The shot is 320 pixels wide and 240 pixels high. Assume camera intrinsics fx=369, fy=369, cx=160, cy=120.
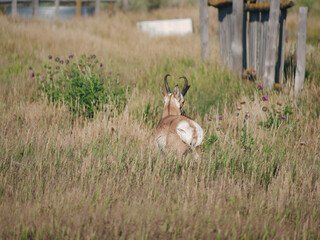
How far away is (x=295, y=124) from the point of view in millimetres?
4980

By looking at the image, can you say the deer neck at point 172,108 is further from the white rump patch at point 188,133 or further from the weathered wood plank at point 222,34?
the weathered wood plank at point 222,34

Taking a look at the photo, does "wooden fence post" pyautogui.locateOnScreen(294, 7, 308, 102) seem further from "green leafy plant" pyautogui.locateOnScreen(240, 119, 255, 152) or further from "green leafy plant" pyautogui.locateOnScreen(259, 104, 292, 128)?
"green leafy plant" pyautogui.locateOnScreen(240, 119, 255, 152)

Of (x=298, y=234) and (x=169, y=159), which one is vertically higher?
(x=169, y=159)

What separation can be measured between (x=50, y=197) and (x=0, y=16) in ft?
34.9

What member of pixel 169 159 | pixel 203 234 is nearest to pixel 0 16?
pixel 169 159

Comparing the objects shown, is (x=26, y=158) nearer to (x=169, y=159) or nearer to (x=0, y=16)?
(x=169, y=159)

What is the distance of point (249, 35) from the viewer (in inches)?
272

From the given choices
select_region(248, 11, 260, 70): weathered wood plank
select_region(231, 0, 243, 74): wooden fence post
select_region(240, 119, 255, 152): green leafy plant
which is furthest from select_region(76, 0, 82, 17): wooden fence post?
select_region(240, 119, 255, 152): green leafy plant

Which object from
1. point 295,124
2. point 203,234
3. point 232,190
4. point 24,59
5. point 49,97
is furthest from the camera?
point 24,59

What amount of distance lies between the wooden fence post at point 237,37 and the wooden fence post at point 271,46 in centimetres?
76

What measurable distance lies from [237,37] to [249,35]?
22 centimetres

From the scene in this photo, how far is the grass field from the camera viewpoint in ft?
8.94

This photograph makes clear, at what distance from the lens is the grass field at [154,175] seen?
2.72m

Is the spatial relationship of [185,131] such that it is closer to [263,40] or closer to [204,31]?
[263,40]
